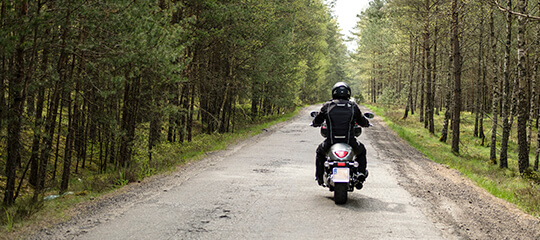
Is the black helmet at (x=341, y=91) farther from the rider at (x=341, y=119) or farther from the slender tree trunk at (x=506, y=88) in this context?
the slender tree trunk at (x=506, y=88)

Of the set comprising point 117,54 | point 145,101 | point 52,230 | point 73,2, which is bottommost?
point 52,230

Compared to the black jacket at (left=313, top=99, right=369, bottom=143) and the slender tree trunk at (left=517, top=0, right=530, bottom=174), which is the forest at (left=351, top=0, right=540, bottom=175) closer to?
the slender tree trunk at (left=517, top=0, right=530, bottom=174)

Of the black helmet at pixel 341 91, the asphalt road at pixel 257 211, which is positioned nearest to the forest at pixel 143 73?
the asphalt road at pixel 257 211

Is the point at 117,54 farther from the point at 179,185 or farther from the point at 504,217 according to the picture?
the point at 504,217

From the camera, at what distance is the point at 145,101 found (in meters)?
13.4

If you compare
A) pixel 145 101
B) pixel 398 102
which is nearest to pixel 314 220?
pixel 145 101

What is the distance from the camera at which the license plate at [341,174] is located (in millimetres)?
7020

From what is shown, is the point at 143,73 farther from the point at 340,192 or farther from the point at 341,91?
the point at 340,192

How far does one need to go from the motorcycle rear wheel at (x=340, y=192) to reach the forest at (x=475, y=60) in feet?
12.7

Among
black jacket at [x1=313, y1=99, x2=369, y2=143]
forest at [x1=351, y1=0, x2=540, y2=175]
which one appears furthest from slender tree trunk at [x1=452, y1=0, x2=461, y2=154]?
black jacket at [x1=313, y1=99, x2=369, y2=143]

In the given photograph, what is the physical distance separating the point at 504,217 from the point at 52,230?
6783 millimetres

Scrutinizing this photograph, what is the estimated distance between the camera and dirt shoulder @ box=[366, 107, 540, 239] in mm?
6019

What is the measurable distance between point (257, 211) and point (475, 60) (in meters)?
35.8

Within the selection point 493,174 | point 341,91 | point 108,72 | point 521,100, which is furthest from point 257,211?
point 521,100
